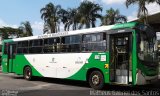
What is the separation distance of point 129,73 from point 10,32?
2636 inches

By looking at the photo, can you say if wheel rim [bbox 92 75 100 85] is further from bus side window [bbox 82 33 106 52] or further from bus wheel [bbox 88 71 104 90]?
bus side window [bbox 82 33 106 52]

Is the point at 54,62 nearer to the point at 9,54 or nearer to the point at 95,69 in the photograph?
the point at 95,69

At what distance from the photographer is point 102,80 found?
44.1ft

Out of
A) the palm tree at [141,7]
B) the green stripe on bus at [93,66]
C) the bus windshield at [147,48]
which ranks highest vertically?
the palm tree at [141,7]

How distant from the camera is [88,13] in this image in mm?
41031

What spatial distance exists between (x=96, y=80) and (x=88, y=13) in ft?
91.9

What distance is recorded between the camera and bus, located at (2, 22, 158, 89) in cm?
1243

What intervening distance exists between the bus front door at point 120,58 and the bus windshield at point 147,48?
493 mm

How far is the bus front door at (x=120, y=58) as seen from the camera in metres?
12.6

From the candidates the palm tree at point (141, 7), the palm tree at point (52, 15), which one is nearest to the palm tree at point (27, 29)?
the palm tree at point (52, 15)

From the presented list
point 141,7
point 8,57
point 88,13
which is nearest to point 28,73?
point 8,57

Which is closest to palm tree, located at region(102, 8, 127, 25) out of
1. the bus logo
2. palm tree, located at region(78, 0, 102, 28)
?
palm tree, located at region(78, 0, 102, 28)

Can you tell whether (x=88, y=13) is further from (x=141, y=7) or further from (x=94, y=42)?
(x=94, y=42)

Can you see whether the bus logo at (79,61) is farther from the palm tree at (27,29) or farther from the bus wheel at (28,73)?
the palm tree at (27,29)
